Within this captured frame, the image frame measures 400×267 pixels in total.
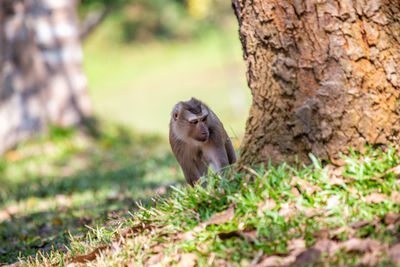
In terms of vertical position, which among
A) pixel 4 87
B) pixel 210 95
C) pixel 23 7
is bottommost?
A: pixel 210 95

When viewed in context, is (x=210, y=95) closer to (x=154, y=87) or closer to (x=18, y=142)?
(x=154, y=87)

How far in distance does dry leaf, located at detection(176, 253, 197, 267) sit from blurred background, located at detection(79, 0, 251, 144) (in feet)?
50.7

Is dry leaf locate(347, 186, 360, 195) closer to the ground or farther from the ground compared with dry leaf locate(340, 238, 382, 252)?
farther from the ground

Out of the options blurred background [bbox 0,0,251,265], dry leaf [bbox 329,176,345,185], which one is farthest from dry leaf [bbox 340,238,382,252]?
blurred background [bbox 0,0,251,265]

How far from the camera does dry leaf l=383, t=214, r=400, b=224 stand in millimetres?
3439

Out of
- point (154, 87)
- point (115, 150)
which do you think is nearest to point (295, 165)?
point (115, 150)

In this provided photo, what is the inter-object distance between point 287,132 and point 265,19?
0.83 meters

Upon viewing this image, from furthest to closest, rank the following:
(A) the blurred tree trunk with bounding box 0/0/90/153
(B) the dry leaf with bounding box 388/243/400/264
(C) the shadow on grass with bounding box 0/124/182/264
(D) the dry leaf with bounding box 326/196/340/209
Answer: (A) the blurred tree trunk with bounding box 0/0/90/153 < (C) the shadow on grass with bounding box 0/124/182/264 < (D) the dry leaf with bounding box 326/196/340/209 < (B) the dry leaf with bounding box 388/243/400/264

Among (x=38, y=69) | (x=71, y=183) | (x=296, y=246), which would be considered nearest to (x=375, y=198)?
(x=296, y=246)

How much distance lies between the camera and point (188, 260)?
363 cm

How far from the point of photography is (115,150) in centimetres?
1162

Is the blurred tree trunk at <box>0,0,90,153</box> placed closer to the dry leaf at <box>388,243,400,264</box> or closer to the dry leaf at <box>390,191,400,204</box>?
the dry leaf at <box>390,191,400,204</box>

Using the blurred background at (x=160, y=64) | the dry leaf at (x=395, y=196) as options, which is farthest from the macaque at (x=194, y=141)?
the blurred background at (x=160, y=64)

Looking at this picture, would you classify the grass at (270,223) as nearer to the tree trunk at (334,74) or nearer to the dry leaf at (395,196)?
the dry leaf at (395,196)
